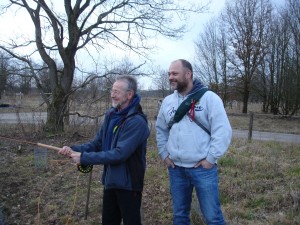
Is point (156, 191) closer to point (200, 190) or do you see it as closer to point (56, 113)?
point (200, 190)

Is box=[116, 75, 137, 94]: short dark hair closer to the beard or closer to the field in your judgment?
the beard

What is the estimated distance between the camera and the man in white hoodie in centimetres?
338

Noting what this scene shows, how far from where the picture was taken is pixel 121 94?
11.1 ft

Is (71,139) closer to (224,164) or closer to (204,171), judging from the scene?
(224,164)

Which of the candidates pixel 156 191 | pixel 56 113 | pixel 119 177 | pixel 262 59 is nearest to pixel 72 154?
pixel 119 177

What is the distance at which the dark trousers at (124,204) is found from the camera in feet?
11.0

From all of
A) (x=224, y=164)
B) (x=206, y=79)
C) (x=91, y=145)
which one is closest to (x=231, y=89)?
(x=206, y=79)

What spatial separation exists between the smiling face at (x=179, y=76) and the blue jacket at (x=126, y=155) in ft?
1.44

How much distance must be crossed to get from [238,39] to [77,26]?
21.8 metres

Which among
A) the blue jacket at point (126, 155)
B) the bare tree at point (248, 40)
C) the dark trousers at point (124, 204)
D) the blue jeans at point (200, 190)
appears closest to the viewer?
the blue jacket at point (126, 155)

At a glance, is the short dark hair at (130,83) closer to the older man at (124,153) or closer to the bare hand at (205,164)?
the older man at (124,153)

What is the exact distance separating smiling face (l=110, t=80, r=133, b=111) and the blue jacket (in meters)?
0.10

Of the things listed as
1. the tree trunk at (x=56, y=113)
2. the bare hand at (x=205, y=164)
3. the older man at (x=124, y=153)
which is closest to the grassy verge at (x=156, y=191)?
the bare hand at (x=205, y=164)

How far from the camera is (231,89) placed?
3491 centimetres
